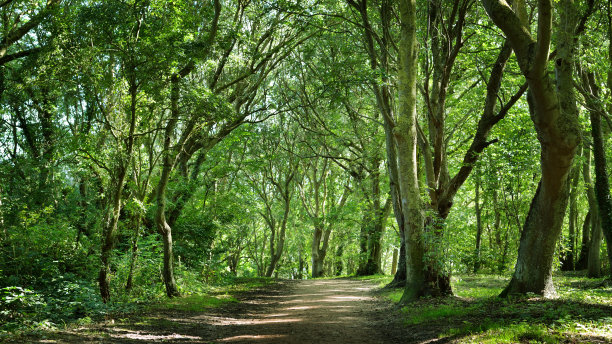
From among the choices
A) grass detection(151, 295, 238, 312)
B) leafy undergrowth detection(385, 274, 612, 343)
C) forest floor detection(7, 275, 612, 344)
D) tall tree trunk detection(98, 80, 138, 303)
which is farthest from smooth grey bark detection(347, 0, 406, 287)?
tall tree trunk detection(98, 80, 138, 303)

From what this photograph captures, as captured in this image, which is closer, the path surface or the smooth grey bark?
the path surface

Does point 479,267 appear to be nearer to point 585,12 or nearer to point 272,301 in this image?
point 272,301

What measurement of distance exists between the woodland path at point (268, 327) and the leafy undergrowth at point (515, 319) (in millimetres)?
410

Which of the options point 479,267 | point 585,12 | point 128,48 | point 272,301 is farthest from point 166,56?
point 479,267

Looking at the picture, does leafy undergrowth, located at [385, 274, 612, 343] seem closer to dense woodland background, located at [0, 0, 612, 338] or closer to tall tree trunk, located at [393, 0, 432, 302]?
tall tree trunk, located at [393, 0, 432, 302]

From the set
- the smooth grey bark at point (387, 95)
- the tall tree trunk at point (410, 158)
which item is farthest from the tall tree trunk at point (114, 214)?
the smooth grey bark at point (387, 95)

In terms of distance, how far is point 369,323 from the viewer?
9234mm

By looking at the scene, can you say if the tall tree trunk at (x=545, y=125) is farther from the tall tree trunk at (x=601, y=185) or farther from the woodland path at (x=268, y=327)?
the tall tree trunk at (x=601, y=185)

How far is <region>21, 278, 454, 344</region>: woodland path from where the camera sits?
285 inches

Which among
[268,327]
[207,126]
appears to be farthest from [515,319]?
[207,126]

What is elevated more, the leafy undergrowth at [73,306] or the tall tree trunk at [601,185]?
the tall tree trunk at [601,185]

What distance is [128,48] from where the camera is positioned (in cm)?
961

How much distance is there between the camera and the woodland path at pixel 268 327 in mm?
7238

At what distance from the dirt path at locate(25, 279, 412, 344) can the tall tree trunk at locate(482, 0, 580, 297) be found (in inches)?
121
